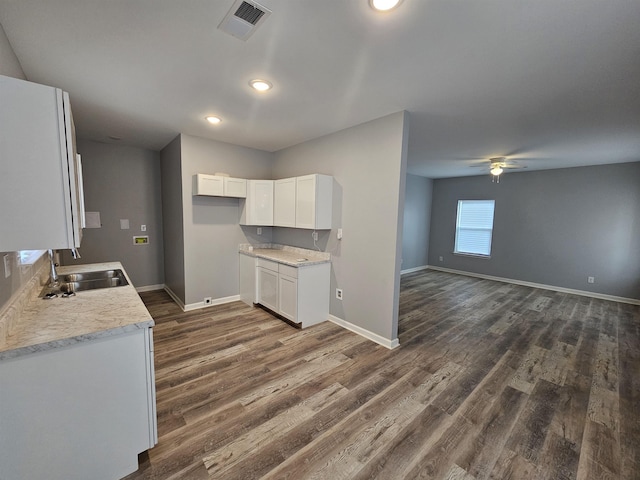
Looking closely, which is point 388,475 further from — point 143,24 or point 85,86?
point 85,86

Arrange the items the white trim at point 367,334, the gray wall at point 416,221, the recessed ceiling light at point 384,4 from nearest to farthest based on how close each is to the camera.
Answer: the recessed ceiling light at point 384,4
the white trim at point 367,334
the gray wall at point 416,221

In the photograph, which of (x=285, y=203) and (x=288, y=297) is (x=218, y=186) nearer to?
(x=285, y=203)

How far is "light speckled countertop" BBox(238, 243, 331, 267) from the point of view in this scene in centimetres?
354

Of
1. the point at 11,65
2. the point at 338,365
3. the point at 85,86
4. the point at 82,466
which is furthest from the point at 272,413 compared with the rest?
the point at 85,86

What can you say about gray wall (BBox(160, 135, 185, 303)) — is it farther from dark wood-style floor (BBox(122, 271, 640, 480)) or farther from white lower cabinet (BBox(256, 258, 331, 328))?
white lower cabinet (BBox(256, 258, 331, 328))

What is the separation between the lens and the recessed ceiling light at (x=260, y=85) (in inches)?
89.0

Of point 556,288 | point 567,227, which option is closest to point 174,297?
point 556,288

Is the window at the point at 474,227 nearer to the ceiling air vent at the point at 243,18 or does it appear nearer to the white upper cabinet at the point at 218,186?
the white upper cabinet at the point at 218,186

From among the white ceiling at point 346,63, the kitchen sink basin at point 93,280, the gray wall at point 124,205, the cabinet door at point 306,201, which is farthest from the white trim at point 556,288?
the kitchen sink basin at point 93,280

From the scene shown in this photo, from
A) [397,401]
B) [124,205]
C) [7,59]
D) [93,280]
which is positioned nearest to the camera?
[7,59]

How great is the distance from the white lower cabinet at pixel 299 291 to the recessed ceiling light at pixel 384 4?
8.56ft

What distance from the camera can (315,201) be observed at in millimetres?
3445

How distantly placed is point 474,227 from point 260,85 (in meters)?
6.53

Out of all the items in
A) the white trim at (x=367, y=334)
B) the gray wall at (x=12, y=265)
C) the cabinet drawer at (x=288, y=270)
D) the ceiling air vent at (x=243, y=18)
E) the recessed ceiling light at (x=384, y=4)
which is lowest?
the white trim at (x=367, y=334)
